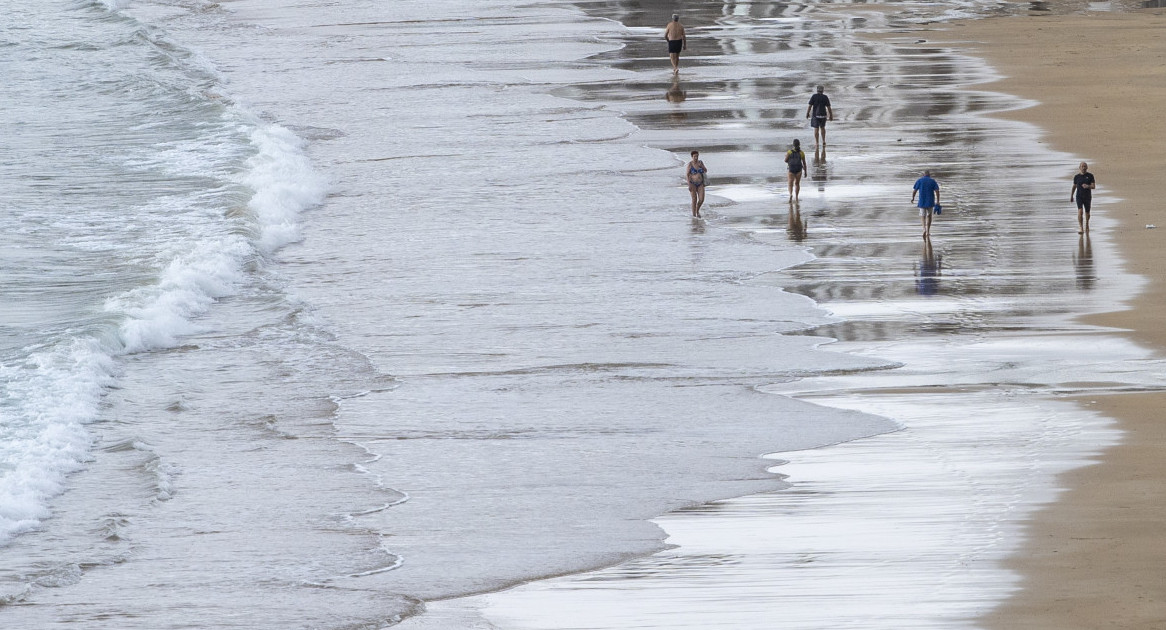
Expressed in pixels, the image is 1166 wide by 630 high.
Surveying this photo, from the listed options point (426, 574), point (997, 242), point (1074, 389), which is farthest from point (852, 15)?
point (426, 574)

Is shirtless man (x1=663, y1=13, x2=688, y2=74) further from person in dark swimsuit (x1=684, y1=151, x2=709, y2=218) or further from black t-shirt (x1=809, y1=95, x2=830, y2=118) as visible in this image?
person in dark swimsuit (x1=684, y1=151, x2=709, y2=218)

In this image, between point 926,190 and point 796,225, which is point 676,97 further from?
point 926,190

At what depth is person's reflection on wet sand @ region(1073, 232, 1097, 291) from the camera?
736 inches

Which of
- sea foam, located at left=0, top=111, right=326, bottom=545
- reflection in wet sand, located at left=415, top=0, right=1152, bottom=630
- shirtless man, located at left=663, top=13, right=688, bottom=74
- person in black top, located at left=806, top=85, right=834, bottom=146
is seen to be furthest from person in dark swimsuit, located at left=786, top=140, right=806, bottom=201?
shirtless man, located at left=663, top=13, right=688, bottom=74

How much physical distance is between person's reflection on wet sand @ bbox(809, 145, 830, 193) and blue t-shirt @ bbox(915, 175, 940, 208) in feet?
13.5

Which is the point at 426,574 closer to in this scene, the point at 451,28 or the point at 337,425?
the point at 337,425

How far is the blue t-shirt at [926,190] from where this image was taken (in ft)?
68.1

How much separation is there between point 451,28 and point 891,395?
35.8m

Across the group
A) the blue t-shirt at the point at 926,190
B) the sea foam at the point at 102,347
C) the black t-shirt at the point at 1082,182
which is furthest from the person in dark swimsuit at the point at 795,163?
the sea foam at the point at 102,347

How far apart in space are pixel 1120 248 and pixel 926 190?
97.7 inches

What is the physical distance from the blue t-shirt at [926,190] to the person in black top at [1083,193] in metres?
→ 1.82

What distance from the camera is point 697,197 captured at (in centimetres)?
2358

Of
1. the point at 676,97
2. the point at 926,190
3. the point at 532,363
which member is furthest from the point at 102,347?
the point at 676,97

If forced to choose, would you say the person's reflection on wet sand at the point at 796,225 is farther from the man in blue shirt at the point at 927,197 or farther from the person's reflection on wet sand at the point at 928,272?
the person's reflection on wet sand at the point at 928,272
